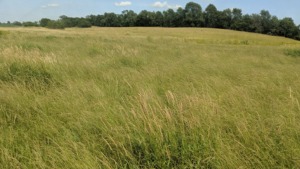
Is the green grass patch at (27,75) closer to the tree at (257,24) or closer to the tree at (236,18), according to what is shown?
the tree at (257,24)

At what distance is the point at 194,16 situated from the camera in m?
103

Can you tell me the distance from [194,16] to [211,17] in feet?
21.6

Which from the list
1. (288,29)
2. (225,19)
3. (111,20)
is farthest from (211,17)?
(111,20)

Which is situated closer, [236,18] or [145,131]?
[145,131]

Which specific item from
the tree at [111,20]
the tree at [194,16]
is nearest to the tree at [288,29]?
the tree at [194,16]

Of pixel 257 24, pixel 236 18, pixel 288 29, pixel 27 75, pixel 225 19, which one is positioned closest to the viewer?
pixel 27 75

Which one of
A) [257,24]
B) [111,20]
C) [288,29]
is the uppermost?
[111,20]

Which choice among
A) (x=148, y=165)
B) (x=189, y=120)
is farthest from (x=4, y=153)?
(x=189, y=120)

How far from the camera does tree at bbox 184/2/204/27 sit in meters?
100

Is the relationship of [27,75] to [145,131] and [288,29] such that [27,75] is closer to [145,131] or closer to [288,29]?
[145,131]

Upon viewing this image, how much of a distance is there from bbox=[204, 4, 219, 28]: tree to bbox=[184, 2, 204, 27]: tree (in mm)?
2621

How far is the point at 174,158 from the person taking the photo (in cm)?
212

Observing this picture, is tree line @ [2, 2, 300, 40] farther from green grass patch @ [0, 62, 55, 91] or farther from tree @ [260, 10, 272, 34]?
green grass patch @ [0, 62, 55, 91]

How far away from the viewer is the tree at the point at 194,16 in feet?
329
